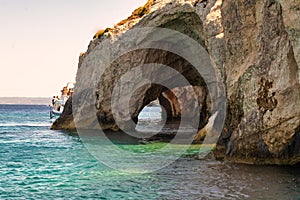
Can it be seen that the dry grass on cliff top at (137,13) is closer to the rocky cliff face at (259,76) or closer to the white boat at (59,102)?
the rocky cliff face at (259,76)

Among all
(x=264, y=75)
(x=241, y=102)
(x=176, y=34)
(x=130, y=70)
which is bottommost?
(x=241, y=102)

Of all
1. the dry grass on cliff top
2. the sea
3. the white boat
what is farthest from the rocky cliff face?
the white boat

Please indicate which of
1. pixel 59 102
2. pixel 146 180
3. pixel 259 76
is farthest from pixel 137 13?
pixel 59 102

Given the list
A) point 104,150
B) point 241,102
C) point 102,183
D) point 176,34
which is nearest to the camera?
point 102,183

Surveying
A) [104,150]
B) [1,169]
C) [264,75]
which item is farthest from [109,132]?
[264,75]

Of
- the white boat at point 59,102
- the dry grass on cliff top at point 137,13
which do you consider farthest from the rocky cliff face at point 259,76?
the white boat at point 59,102

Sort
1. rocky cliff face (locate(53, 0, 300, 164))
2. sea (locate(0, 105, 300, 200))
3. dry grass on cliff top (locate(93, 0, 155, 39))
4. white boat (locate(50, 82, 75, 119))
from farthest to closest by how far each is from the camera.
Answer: white boat (locate(50, 82, 75, 119))
dry grass on cliff top (locate(93, 0, 155, 39))
rocky cliff face (locate(53, 0, 300, 164))
sea (locate(0, 105, 300, 200))

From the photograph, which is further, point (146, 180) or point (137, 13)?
point (137, 13)

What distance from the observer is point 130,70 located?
38156mm

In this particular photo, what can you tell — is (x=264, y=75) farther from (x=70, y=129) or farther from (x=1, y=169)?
(x=70, y=129)

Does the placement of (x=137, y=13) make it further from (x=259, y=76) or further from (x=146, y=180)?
(x=146, y=180)

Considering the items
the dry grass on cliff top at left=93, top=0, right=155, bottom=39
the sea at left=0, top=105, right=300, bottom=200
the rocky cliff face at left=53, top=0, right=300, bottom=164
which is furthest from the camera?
the dry grass on cliff top at left=93, top=0, right=155, bottom=39

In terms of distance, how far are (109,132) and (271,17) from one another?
80.6 feet

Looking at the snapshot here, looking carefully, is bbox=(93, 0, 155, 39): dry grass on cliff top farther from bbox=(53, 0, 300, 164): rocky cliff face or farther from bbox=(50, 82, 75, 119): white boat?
bbox=(50, 82, 75, 119): white boat
